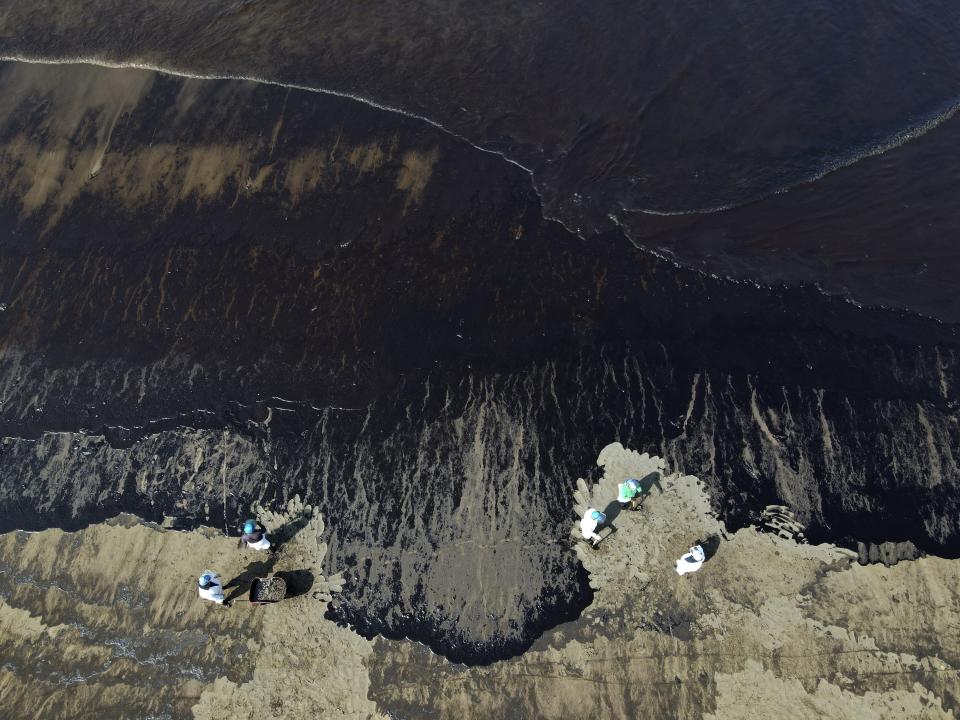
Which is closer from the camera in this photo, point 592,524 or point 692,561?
point 692,561

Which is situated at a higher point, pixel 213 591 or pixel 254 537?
pixel 254 537

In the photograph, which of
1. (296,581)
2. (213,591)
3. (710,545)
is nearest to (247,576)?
(213,591)

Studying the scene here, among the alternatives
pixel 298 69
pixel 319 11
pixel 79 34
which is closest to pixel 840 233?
pixel 298 69

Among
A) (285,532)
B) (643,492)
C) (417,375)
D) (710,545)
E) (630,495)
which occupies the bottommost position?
(710,545)

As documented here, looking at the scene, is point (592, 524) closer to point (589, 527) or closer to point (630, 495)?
point (589, 527)

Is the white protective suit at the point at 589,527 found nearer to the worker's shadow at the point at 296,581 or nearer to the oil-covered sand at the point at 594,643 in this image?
the oil-covered sand at the point at 594,643

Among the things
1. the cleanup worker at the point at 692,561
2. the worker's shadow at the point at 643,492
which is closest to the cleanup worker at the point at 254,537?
the worker's shadow at the point at 643,492

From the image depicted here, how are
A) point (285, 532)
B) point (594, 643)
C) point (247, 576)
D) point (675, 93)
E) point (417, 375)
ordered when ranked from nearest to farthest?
point (594, 643), point (247, 576), point (285, 532), point (417, 375), point (675, 93)
